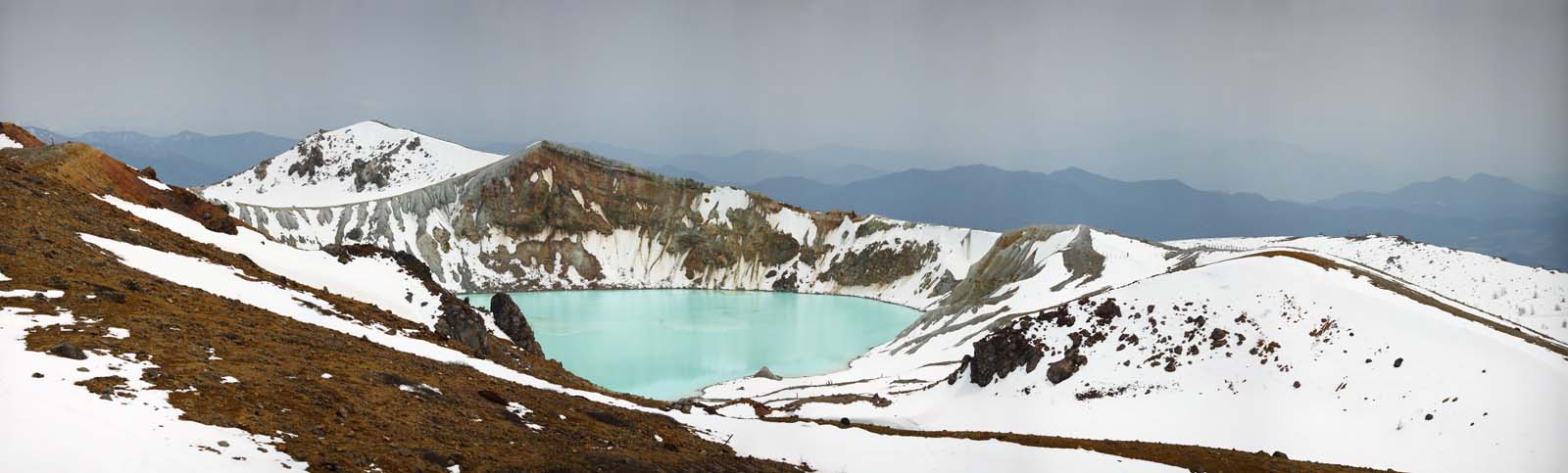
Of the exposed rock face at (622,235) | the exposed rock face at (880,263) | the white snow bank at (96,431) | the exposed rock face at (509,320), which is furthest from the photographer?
the exposed rock face at (880,263)

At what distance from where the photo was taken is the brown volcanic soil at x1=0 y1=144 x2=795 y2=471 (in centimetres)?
878

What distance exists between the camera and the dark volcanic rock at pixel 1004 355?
1160 inches

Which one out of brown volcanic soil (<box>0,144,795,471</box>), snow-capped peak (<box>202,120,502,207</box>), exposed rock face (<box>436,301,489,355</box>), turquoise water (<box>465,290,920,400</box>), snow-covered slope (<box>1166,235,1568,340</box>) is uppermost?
snow-capped peak (<box>202,120,502,207</box>)

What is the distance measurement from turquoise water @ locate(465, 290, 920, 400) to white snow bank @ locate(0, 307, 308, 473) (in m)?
37.1

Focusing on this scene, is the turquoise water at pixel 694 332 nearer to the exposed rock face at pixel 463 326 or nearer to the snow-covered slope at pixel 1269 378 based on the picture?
the snow-covered slope at pixel 1269 378

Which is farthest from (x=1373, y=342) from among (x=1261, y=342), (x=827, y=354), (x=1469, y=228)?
(x=1469, y=228)

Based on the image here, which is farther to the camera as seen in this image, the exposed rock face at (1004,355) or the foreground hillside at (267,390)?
the exposed rock face at (1004,355)

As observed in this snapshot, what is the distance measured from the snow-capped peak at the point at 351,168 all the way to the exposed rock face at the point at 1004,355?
92.3 metres

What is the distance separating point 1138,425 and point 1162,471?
34.7ft

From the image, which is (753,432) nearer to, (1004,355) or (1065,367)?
(1065,367)

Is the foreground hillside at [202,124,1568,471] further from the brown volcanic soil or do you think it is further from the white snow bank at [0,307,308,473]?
the white snow bank at [0,307,308,473]

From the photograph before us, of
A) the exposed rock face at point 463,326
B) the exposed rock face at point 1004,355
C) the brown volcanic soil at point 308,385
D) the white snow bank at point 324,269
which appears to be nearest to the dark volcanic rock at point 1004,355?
the exposed rock face at point 1004,355

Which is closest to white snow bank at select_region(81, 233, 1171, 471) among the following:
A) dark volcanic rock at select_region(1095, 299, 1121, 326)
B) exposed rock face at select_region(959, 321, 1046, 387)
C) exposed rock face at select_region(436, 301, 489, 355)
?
exposed rock face at select_region(436, 301, 489, 355)

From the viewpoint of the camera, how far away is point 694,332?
6900 cm
